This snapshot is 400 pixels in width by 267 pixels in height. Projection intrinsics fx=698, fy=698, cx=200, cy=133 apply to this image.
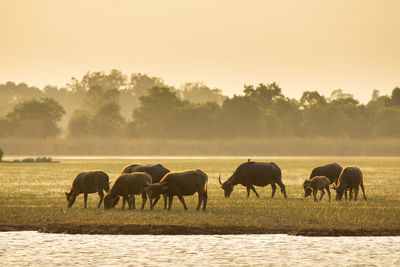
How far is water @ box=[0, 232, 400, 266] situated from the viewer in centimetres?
1631

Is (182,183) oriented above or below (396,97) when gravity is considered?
below

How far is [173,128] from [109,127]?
13.3 metres

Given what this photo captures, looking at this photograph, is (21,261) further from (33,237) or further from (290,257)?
(290,257)

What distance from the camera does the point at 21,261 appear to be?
1638cm

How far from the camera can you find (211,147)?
125062 millimetres

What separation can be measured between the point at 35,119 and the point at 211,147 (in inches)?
1622

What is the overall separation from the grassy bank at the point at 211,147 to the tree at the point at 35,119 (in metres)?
10.9

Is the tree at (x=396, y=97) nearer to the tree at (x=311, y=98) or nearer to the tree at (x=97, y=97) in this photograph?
the tree at (x=311, y=98)

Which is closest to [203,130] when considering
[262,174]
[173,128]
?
[173,128]

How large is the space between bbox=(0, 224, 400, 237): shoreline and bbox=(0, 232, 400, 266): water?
47 centimetres

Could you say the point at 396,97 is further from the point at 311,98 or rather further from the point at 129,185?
the point at 129,185

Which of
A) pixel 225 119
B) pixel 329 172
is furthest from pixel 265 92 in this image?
pixel 329 172

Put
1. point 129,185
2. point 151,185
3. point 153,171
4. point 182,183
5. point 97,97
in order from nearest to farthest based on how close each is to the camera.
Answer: point 182,183
point 151,185
point 129,185
point 153,171
point 97,97

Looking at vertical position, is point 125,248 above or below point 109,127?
below
